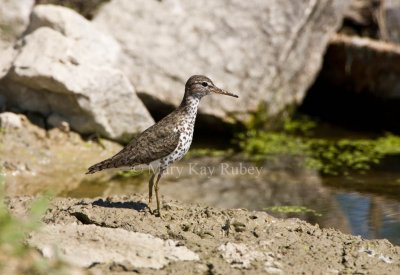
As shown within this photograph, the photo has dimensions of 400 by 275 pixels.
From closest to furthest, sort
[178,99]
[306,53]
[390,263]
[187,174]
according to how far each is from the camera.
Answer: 1. [390,263]
2. [187,174]
3. [178,99]
4. [306,53]

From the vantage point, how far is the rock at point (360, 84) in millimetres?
13859

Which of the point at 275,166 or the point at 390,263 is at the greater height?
the point at 390,263

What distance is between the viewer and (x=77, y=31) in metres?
11.8

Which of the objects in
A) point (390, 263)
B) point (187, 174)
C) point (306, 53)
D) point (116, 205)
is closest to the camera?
point (390, 263)

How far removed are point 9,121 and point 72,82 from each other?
1057mm

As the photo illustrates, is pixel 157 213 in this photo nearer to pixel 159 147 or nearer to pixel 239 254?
pixel 159 147

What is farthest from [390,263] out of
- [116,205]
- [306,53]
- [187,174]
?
[306,53]

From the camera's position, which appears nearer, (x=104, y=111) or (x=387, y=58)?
(x=104, y=111)

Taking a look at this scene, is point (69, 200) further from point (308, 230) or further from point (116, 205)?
point (308, 230)

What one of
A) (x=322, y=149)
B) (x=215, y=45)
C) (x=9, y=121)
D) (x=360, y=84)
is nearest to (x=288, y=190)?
(x=322, y=149)

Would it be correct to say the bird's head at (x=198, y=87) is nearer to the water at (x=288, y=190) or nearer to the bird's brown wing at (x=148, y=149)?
the bird's brown wing at (x=148, y=149)

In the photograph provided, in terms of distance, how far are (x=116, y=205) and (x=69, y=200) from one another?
709 millimetres

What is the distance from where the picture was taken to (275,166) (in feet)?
37.8

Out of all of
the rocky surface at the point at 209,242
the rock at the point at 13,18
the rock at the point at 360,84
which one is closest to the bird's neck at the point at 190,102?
the rocky surface at the point at 209,242
